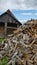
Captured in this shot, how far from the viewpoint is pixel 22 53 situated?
10414 mm

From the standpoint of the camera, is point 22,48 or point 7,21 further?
point 7,21

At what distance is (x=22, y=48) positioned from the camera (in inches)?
425

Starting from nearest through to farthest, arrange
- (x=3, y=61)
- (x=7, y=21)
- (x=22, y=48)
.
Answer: (x=3, y=61) < (x=22, y=48) < (x=7, y=21)

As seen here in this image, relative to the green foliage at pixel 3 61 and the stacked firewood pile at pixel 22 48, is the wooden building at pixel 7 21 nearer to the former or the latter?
the stacked firewood pile at pixel 22 48

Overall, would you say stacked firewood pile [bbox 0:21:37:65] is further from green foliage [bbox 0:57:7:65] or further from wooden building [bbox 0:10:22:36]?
wooden building [bbox 0:10:22:36]

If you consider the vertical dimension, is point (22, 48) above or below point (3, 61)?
above

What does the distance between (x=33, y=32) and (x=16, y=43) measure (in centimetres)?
160

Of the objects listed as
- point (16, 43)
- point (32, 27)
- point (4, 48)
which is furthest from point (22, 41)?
point (32, 27)

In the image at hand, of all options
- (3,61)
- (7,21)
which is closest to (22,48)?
(3,61)

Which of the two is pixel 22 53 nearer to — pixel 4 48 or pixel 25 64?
pixel 25 64

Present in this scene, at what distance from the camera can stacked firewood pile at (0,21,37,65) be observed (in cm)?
1015

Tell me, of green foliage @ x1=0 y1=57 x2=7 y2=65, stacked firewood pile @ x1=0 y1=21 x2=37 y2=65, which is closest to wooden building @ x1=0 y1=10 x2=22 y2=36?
stacked firewood pile @ x1=0 y1=21 x2=37 y2=65

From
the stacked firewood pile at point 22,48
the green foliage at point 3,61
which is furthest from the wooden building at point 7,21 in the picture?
the green foliage at point 3,61

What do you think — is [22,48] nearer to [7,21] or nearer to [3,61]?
[3,61]
